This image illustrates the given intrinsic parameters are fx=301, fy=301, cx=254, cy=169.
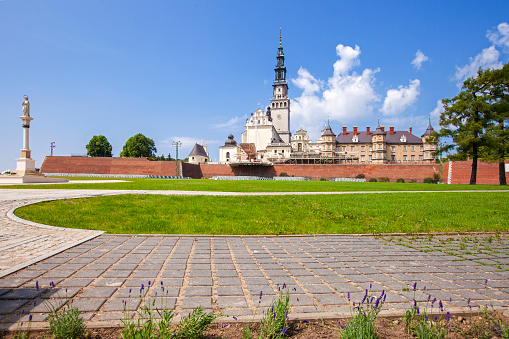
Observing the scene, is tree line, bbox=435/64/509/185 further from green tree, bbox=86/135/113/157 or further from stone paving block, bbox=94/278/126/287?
green tree, bbox=86/135/113/157

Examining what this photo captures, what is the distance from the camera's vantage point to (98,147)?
275 feet

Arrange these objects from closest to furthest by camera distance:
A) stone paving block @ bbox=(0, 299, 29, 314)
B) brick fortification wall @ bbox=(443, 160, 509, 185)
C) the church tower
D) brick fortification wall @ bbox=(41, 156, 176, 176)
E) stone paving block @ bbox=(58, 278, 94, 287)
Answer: stone paving block @ bbox=(0, 299, 29, 314)
stone paving block @ bbox=(58, 278, 94, 287)
brick fortification wall @ bbox=(443, 160, 509, 185)
brick fortification wall @ bbox=(41, 156, 176, 176)
the church tower

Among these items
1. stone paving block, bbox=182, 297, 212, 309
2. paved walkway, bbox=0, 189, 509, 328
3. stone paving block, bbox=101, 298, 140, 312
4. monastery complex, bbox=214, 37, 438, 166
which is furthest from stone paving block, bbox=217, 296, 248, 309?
monastery complex, bbox=214, 37, 438, 166

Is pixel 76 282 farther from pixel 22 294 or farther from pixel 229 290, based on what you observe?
pixel 229 290

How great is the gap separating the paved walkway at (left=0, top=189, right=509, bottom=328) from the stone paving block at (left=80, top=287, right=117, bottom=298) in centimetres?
1

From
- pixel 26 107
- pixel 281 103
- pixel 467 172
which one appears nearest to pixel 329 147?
pixel 281 103

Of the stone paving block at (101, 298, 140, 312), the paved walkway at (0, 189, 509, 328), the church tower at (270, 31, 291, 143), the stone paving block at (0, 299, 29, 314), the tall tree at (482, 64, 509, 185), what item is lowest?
the paved walkway at (0, 189, 509, 328)

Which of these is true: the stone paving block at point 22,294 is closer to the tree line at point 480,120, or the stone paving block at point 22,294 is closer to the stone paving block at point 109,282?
the stone paving block at point 109,282

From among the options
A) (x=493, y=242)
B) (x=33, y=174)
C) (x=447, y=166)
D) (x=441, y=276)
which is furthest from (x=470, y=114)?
(x=33, y=174)

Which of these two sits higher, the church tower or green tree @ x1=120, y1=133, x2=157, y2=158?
the church tower

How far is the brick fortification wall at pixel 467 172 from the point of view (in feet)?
134

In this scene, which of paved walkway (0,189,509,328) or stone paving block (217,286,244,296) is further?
stone paving block (217,286,244,296)

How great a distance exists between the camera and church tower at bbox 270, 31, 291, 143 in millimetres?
107188

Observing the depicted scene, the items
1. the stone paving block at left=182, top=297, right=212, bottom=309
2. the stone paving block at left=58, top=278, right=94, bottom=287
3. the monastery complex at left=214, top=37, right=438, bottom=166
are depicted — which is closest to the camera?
the stone paving block at left=182, top=297, right=212, bottom=309
